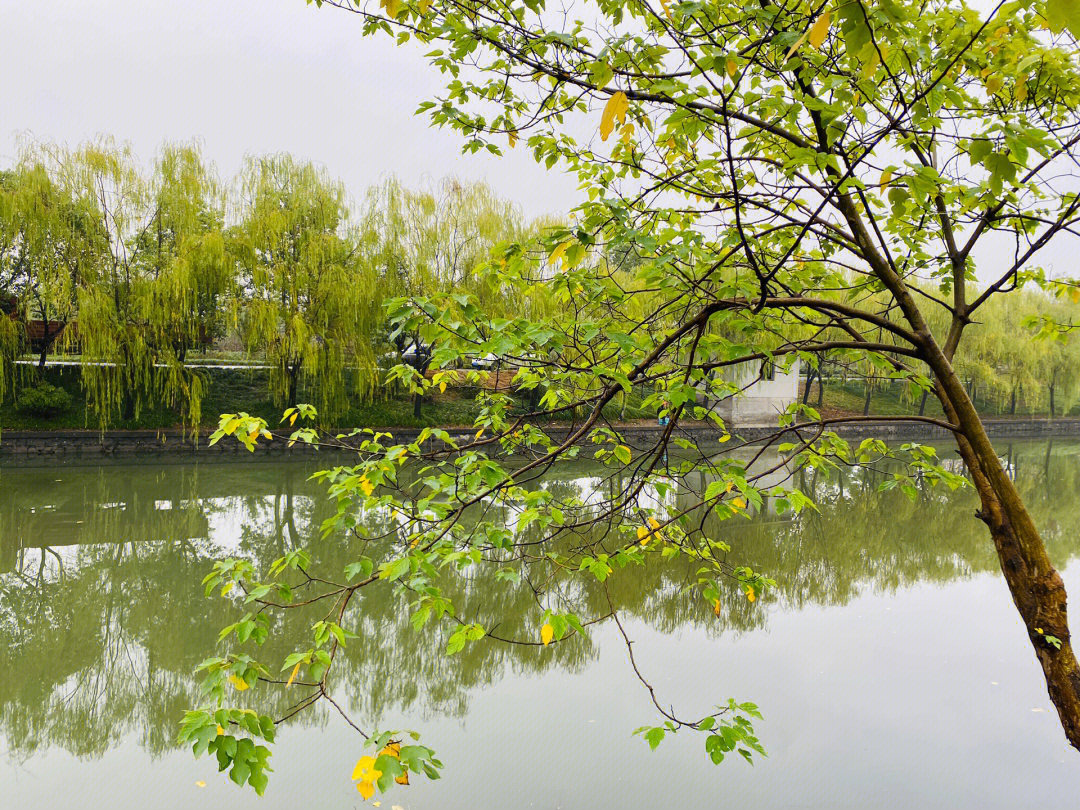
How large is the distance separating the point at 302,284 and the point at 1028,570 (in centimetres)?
1107

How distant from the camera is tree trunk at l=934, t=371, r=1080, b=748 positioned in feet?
4.94

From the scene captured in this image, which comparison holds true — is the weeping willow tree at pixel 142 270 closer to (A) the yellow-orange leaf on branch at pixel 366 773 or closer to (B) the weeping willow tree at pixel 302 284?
(B) the weeping willow tree at pixel 302 284

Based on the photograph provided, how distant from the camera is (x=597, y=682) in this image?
3551 millimetres

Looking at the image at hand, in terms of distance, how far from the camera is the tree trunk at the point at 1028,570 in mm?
1507

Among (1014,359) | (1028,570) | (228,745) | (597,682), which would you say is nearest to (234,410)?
(597,682)

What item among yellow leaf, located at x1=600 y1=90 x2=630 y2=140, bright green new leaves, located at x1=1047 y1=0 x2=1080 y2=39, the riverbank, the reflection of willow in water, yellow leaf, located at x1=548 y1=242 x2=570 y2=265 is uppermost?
yellow leaf, located at x1=600 y1=90 x2=630 y2=140

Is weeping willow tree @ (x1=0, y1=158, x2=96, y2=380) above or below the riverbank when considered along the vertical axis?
above

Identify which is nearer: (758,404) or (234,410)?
(234,410)

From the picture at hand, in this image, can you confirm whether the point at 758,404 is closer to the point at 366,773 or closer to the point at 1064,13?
the point at 366,773

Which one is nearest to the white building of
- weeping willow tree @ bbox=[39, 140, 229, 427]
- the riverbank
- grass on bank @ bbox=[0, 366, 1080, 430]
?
grass on bank @ bbox=[0, 366, 1080, 430]

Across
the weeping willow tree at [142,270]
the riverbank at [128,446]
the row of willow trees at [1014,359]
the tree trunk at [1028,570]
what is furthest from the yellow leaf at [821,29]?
the row of willow trees at [1014,359]

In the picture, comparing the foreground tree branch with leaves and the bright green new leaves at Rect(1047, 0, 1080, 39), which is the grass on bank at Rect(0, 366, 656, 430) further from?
the bright green new leaves at Rect(1047, 0, 1080, 39)

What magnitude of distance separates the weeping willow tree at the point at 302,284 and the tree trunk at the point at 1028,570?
408 inches

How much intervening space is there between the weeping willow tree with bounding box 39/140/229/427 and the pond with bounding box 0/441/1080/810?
4200mm
